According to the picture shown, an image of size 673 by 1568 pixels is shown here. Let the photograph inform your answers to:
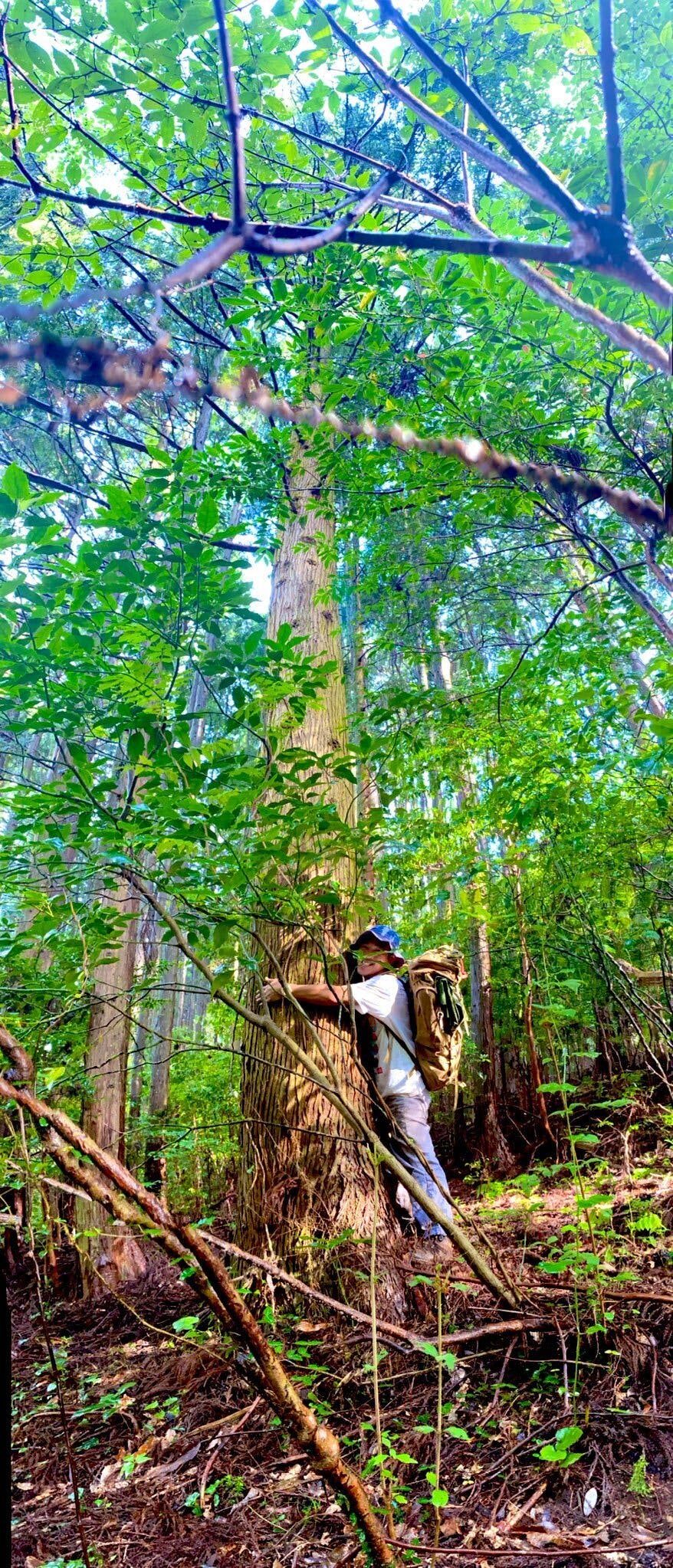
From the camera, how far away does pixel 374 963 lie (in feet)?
12.1

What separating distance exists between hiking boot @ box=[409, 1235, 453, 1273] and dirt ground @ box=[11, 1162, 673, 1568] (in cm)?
8

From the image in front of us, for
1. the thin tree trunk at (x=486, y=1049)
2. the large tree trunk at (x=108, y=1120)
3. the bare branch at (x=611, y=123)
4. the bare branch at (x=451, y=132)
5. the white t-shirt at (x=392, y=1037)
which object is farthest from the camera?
the thin tree trunk at (x=486, y=1049)

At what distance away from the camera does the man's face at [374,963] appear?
3662 mm

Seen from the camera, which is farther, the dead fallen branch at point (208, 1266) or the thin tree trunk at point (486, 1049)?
the thin tree trunk at point (486, 1049)

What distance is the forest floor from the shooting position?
1898 mm

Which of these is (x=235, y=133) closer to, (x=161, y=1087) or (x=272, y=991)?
(x=272, y=991)

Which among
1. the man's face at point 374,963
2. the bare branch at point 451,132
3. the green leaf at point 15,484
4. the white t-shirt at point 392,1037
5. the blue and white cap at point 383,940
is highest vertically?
the bare branch at point 451,132

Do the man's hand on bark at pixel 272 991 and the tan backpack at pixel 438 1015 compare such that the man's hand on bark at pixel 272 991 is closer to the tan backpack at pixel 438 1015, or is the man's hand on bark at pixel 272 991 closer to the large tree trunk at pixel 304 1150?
the large tree trunk at pixel 304 1150

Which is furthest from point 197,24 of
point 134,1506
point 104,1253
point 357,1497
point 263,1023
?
point 104,1253

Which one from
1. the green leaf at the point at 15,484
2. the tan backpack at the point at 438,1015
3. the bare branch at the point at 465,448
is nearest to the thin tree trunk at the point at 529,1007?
the tan backpack at the point at 438,1015

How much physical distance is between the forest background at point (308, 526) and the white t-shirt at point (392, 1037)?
0.63 ft

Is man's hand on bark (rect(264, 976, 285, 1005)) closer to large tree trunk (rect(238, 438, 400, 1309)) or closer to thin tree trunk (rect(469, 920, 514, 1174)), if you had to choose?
large tree trunk (rect(238, 438, 400, 1309))

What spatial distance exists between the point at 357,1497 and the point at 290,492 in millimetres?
4915

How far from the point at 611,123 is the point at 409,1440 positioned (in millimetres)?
3124
